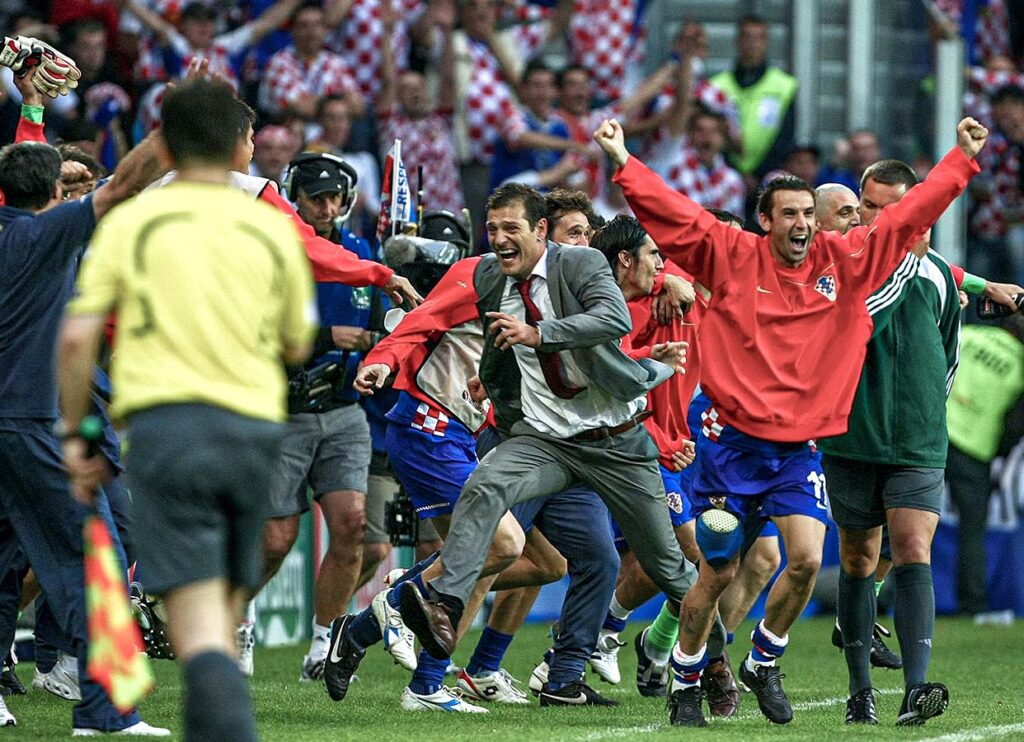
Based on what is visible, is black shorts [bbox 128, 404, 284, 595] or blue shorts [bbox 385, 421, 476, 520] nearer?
black shorts [bbox 128, 404, 284, 595]

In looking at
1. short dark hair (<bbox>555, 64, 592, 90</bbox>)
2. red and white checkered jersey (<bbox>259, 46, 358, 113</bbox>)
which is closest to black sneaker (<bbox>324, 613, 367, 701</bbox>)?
red and white checkered jersey (<bbox>259, 46, 358, 113</bbox>)

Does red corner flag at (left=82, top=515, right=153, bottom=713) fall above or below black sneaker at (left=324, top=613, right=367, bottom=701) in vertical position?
above

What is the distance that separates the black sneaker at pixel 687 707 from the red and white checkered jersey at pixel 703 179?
780cm

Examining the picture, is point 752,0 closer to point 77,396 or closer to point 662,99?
point 662,99

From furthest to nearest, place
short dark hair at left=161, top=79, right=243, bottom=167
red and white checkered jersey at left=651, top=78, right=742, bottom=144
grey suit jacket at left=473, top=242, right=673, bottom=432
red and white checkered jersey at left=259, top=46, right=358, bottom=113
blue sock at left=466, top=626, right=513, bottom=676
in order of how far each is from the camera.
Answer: red and white checkered jersey at left=651, top=78, right=742, bottom=144 → red and white checkered jersey at left=259, top=46, right=358, bottom=113 → blue sock at left=466, top=626, right=513, bottom=676 → grey suit jacket at left=473, top=242, right=673, bottom=432 → short dark hair at left=161, top=79, right=243, bottom=167

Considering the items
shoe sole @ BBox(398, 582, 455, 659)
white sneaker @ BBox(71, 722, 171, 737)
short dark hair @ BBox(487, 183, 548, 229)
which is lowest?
white sneaker @ BBox(71, 722, 171, 737)

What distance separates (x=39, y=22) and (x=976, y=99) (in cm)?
818

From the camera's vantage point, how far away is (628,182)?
710cm

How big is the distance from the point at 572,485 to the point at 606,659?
81.2 inches

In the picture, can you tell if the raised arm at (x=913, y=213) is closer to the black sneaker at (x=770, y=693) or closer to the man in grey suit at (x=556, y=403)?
the man in grey suit at (x=556, y=403)

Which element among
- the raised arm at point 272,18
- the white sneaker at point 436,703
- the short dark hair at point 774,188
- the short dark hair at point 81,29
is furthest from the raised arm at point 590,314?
the raised arm at point 272,18

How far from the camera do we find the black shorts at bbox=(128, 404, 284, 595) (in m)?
4.66

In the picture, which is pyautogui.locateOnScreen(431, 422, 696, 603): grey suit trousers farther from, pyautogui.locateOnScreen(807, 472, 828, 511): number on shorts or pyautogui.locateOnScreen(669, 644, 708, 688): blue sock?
pyautogui.locateOnScreen(807, 472, 828, 511): number on shorts

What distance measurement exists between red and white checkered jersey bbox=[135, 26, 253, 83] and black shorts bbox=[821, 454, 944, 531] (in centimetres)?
707
